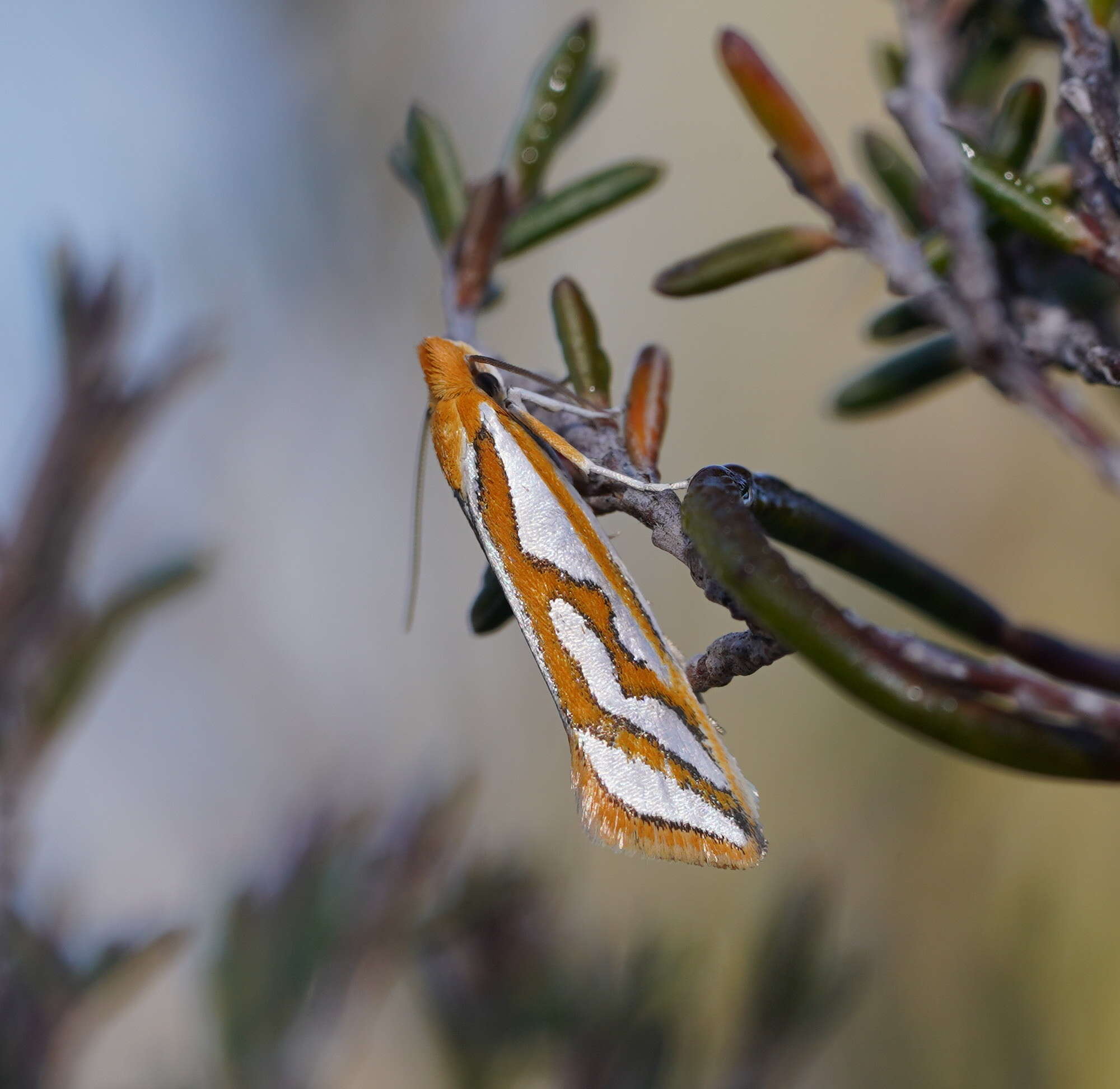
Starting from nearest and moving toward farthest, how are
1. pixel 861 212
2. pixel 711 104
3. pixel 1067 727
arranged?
pixel 1067 727 < pixel 861 212 < pixel 711 104

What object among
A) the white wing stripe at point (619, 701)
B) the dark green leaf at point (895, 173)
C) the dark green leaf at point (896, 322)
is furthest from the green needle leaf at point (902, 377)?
the white wing stripe at point (619, 701)

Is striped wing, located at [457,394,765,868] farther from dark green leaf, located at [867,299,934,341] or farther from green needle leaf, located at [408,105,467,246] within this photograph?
dark green leaf, located at [867,299,934,341]

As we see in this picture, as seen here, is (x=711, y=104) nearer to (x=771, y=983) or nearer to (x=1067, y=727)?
(x=771, y=983)

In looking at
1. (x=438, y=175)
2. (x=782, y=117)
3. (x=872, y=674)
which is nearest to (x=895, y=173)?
(x=782, y=117)

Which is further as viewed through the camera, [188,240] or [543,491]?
[188,240]

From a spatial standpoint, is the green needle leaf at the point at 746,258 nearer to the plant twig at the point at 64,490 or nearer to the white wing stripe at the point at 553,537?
the white wing stripe at the point at 553,537

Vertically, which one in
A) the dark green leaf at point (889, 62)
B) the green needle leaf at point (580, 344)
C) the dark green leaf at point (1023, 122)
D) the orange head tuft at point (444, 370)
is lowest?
the dark green leaf at point (1023, 122)

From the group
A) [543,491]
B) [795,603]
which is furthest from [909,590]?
[543,491]

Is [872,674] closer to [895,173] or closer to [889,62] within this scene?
[895,173]
